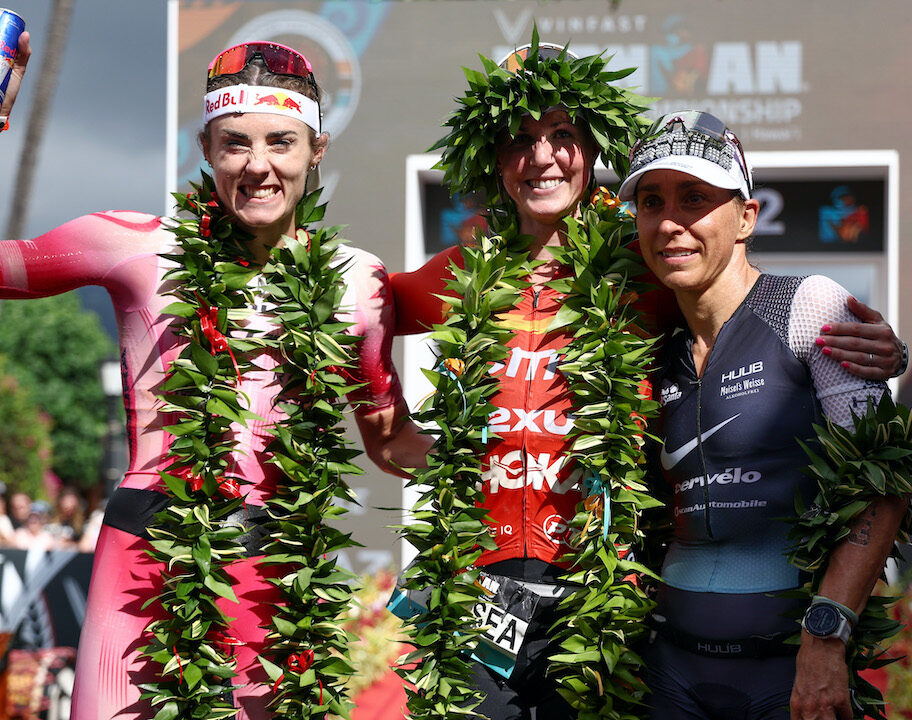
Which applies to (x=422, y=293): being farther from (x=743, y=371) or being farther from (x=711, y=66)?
(x=711, y=66)

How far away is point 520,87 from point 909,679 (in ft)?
16.0

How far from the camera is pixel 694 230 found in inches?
105

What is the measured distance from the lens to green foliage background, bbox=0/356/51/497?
33094 millimetres

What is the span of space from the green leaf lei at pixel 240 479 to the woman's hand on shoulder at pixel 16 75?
0.57 metres

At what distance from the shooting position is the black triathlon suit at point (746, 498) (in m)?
2.46

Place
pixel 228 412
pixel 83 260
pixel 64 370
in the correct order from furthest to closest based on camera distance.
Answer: pixel 64 370
pixel 83 260
pixel 228 412

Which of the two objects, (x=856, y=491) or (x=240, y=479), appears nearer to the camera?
(x=856, y=491)

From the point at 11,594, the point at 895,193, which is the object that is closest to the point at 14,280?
the point at 11,594

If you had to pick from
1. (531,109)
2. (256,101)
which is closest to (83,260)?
(256,101)

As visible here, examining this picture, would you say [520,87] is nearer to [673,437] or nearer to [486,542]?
[673,437]

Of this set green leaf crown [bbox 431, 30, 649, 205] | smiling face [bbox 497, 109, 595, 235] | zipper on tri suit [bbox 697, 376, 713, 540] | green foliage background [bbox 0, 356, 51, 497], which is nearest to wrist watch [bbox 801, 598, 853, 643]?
zipper on tri suit [bbox 697, 376, 713, 540]

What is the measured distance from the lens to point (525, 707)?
2824 mm

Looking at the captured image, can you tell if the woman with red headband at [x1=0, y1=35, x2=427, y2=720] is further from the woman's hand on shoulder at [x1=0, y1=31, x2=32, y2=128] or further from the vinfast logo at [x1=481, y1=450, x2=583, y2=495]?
the vinfast logo at [x1=481, y1=450, x2=583, y2=495]

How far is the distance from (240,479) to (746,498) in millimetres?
1448
